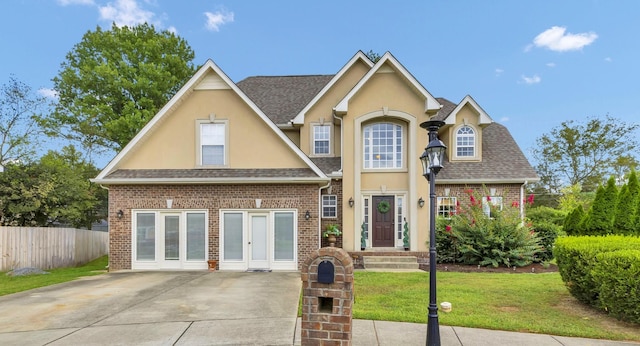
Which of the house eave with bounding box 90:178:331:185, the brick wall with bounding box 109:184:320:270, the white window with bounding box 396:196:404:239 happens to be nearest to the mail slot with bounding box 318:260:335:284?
the house eave with bounding box 90:178:331:185

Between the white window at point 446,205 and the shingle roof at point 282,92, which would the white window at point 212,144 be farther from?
the white window at point 446,205

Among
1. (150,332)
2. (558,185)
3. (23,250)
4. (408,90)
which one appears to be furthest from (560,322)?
(558,185)

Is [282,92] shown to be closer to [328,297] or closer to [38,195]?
[38,195]

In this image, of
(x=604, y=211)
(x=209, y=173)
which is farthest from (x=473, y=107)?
(x=209, y=173)

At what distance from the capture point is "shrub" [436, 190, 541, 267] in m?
12.3

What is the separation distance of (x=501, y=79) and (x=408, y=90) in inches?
365

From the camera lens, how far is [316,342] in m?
4.36

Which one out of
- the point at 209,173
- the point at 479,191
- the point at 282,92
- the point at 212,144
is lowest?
the point at 479,191

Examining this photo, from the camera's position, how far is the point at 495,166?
14656 millimetres

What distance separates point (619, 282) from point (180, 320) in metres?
7.29

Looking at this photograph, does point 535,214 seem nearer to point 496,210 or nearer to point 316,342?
point 496,210

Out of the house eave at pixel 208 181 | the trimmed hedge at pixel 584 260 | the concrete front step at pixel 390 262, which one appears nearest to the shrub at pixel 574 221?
the trimmed hedge at pixel 584 260

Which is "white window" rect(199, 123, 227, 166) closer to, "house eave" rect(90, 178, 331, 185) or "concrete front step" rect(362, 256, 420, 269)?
"house eave" rect(90, 178, 331, 185)

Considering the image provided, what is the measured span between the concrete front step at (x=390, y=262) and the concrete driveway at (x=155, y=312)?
137 inches
